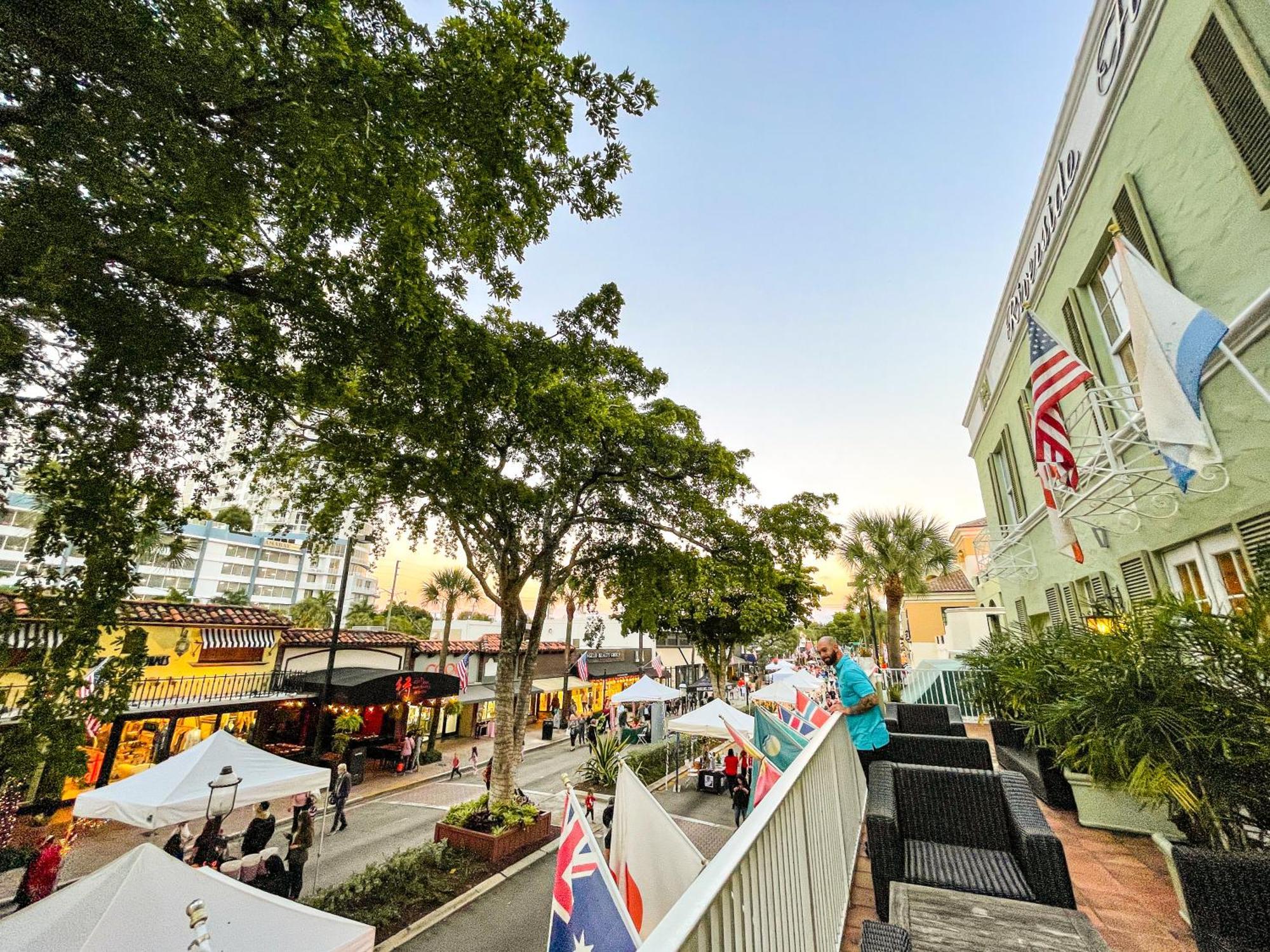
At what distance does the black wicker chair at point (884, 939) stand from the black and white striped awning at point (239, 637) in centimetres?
2169

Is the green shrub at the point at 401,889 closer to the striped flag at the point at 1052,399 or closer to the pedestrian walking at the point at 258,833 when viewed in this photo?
the pedestrian walking at the point at 258,833

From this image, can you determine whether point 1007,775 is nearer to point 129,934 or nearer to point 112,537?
point 129,934

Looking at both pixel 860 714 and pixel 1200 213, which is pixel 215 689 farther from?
pixel 1200 213

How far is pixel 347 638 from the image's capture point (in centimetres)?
2169

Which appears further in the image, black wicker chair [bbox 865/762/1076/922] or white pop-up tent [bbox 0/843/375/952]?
white pop-up tent [bbox 0/843/375/952]

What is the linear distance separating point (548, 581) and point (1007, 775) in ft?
30.4

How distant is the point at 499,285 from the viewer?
25.8ft

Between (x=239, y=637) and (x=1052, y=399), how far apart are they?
77.1ft

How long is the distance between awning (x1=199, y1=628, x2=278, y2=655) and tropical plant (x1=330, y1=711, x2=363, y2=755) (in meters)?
4.01

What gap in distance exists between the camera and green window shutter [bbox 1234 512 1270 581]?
14.4 feet

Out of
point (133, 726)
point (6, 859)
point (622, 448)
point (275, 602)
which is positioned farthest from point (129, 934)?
point (275, 602)

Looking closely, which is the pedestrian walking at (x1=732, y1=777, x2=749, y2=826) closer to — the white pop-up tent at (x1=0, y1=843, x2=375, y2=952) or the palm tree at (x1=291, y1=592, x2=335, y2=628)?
the white pop-up tent at (x1=0, y1=843, x2=375, y2=952)

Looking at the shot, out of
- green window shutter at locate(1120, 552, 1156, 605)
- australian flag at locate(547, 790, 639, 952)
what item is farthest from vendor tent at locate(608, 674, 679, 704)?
australian flag at locate(547, 790, 639, 952)

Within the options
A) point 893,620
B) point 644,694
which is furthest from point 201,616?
point 893,620
